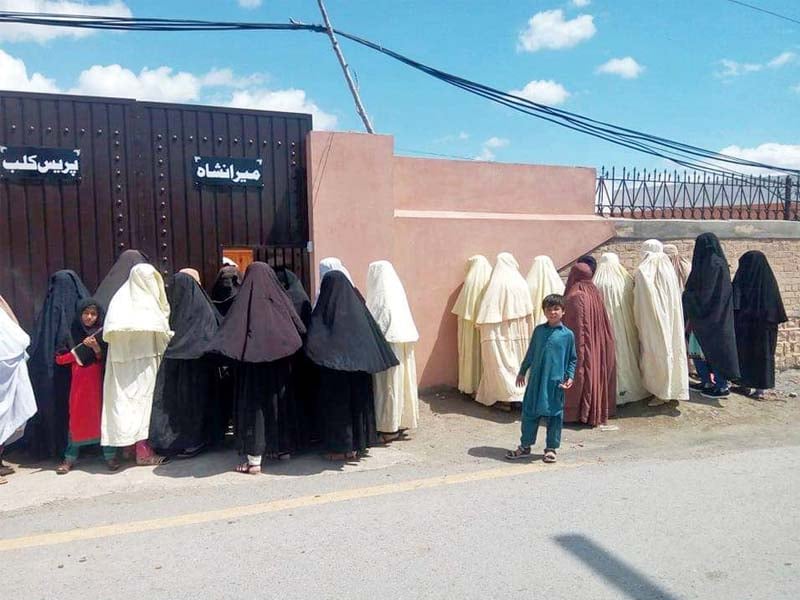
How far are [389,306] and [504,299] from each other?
161cm

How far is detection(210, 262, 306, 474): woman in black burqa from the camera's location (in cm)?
479

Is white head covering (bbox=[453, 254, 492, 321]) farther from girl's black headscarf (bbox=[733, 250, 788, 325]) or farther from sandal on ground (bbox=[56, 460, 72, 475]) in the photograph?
sandal on ground (bbox=[56, 460, 72, 475])

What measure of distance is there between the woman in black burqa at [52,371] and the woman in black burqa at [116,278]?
243mm

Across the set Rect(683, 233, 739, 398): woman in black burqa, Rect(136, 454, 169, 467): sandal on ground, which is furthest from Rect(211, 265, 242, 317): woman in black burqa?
Rect(683, 233, 739, 398): woman in black burqa

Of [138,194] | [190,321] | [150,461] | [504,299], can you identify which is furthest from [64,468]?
[504,299]

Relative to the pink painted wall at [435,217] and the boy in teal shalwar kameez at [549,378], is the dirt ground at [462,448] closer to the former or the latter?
the boy in teal shalwar kameez at [549,378]

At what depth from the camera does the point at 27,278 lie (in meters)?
5.69

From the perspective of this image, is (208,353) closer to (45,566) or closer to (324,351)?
(324,351)

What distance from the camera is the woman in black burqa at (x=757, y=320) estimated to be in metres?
7.58

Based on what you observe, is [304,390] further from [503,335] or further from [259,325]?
[503,335]

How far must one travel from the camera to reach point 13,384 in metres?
4.79

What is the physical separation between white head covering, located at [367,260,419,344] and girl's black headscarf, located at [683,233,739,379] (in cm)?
368

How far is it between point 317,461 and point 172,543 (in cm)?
169

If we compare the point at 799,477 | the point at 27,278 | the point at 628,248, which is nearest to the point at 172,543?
the point at 27,278
